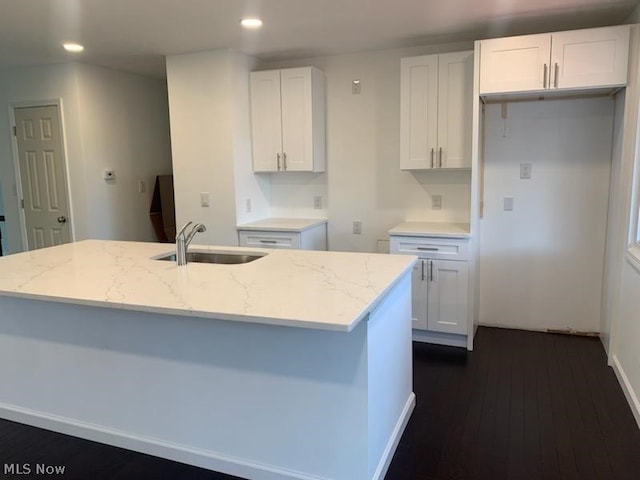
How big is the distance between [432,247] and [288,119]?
1713 millimetres

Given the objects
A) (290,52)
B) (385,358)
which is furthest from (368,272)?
(290,52)

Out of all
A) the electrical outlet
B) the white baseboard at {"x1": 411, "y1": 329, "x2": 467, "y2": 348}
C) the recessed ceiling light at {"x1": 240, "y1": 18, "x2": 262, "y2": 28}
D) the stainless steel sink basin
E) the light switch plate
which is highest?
the recessed ceiling light at {"x1": 240, "y1": 18, "x2": 262, "y2": 28}

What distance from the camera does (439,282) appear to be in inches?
149

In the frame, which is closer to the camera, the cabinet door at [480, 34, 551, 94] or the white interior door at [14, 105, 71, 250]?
the cabinet door at [480, 34, 551, 94]

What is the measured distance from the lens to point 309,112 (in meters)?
4.30

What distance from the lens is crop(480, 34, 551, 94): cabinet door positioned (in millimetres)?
3359

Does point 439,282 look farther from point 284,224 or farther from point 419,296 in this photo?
point 284,224

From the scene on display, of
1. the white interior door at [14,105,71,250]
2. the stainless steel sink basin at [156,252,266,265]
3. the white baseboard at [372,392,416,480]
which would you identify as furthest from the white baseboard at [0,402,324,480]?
the white interior door at [14,105,71,250]

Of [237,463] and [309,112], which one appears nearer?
[237,463]

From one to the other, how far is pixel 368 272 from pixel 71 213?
3681 mm

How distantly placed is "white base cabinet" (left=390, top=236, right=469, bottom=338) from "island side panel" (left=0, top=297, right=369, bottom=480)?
6.41 feet

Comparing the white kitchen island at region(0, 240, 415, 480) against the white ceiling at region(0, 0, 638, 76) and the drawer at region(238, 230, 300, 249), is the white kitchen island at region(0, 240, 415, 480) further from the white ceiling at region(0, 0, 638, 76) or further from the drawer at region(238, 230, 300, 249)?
the white ceiling at region(0, 0, 638, 76)

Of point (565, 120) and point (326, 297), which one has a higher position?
point (565, 120)

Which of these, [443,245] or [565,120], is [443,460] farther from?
[565,120]
